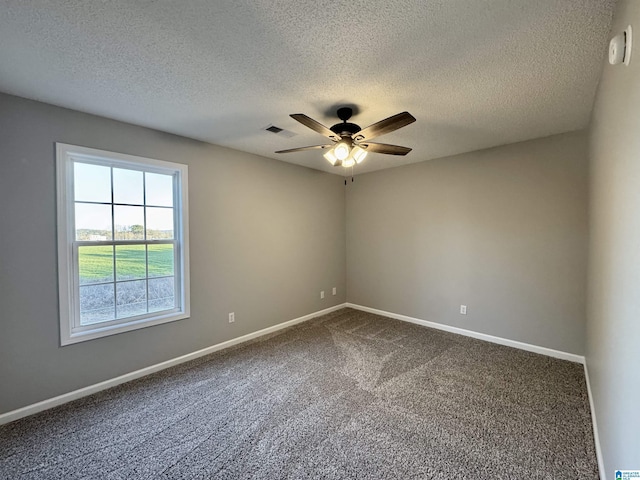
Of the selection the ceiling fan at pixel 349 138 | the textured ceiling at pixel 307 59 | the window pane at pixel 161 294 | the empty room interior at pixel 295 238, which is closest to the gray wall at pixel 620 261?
the empty room interior at pixel 295 238

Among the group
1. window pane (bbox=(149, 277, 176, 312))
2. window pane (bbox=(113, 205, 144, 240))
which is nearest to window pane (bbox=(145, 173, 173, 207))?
window pane (bbox=(113, 205, 144, 240))

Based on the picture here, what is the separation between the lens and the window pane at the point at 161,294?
118 inches

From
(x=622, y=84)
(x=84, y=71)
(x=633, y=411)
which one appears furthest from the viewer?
(x=84, y=71)

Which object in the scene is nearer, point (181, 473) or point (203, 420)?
point (181, 473)

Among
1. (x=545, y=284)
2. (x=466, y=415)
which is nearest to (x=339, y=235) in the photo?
(x=545, y=284)

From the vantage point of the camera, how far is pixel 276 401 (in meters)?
2.38

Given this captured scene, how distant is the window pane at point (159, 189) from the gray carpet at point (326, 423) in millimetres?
1814

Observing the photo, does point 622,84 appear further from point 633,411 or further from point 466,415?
point 466,415

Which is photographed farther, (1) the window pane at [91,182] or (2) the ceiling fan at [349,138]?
Answer: (1) the window pane at [91,182]

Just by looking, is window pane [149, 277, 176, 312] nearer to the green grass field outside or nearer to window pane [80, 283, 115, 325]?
the green grass field outside

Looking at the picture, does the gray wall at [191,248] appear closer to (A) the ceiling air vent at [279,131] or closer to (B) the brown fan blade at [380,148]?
(A) the ceiling air vent at [279,131]

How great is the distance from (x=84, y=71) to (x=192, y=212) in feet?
5.11

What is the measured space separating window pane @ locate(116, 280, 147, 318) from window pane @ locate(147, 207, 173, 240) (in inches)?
20.2

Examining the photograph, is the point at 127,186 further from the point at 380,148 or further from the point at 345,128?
the point at 380,148
